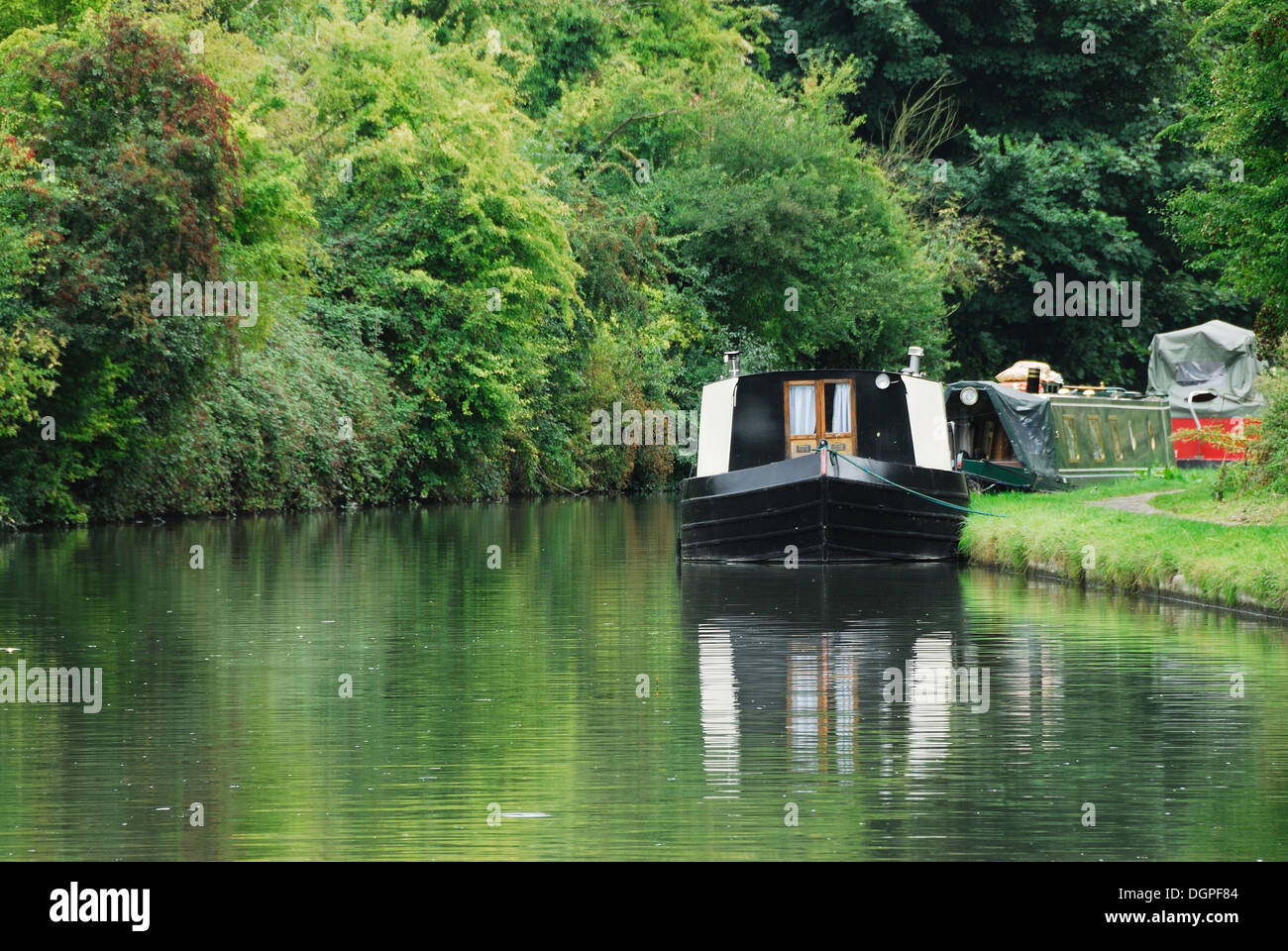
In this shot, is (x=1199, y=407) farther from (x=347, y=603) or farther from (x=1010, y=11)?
(x=347, y=603)

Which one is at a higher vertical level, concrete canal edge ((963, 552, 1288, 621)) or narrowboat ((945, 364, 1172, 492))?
narrowboat ((945, 364, 1172, 492))

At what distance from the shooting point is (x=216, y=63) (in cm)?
3644

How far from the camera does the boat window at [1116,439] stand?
38.7 meters

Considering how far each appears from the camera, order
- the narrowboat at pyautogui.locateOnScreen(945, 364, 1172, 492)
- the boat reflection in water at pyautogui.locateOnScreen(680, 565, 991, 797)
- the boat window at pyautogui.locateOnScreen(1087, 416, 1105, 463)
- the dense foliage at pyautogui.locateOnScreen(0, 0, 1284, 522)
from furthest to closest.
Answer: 1. the boat window at pyautogui.locateOnScreen(1087, 416, 1105, 463)
2. the narrowboat at pyautogui.locateOnScreen(945, 364, 1172, 492)
3. the dense foliage at pyautogui.locateOnScreen(0, 0, 1284, 522)
4. the boat reflection in water at pyautogui.locateOnScreen(680, 565, 991, 797)

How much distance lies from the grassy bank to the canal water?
38 cm

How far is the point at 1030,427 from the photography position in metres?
35.5

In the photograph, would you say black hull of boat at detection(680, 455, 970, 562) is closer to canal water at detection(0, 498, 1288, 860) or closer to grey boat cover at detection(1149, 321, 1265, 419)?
canal water at detection(0, 498, 1288, 860)

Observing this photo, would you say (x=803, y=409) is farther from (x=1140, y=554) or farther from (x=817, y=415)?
(x=1140, y=554)

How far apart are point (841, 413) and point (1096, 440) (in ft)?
41.5

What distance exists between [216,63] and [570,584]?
59.5ft

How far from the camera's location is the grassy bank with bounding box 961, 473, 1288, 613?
1784 cm

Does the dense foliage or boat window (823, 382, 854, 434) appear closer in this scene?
boat window (823, 382, 854, 434)

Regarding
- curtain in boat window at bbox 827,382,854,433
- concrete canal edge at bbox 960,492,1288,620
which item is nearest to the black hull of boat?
concrete canal edge at bbox 960,492,1288,620

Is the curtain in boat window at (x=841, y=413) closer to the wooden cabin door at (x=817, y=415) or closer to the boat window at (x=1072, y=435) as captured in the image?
the wooden cabin door at (x=817, y=415)
